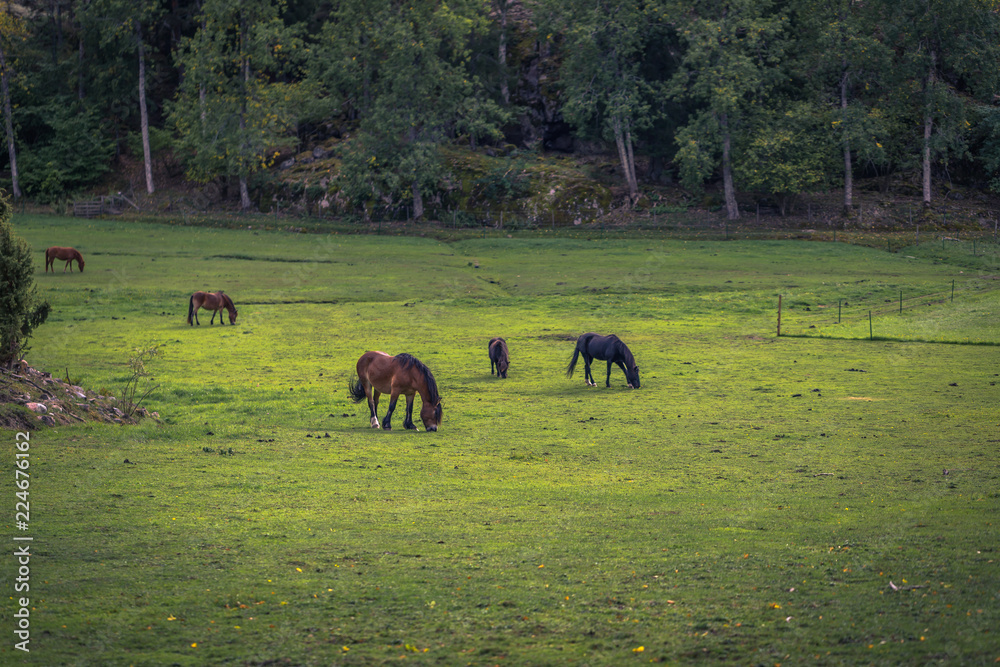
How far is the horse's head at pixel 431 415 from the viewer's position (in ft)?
66.0

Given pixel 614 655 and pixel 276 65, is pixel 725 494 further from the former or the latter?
pixel 276 65

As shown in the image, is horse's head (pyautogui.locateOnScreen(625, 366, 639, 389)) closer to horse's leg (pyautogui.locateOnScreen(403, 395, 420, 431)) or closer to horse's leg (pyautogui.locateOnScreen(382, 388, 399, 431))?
horse's leg (pyautogui.locateOnScreen(403, 395, 420, 431))

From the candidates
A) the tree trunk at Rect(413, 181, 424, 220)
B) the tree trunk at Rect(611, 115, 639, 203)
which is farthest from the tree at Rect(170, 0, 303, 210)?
the tree trunk at Rect(611, 115, 639, 203)

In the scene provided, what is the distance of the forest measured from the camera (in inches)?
2852

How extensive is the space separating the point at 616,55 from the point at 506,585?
7091 centimetres

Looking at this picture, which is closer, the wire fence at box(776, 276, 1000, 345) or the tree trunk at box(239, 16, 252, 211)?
the wire fence at box(776, 276, 1000, 345)

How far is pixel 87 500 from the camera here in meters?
13.7

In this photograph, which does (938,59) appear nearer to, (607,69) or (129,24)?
(607,69)

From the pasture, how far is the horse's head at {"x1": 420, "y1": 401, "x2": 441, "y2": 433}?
0.90 ft

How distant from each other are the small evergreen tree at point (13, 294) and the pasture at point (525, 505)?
106 inches

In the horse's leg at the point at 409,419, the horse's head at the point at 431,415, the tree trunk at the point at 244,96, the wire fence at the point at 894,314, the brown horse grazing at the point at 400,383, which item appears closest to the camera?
the brown horse grazing at the point at 400,383

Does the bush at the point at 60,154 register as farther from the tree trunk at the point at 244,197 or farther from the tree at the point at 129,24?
the tree trunk at the point at 244,197

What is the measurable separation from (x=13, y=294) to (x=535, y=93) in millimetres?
72571

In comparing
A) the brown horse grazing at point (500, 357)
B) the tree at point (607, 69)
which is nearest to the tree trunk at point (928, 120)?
the tree at point (607, 69)
